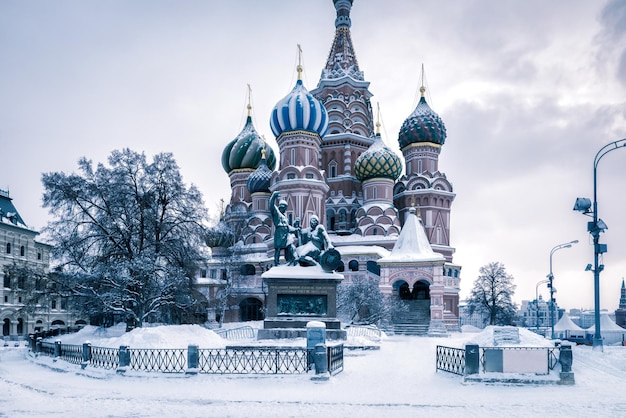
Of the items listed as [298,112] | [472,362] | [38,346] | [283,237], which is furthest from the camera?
[298,112]

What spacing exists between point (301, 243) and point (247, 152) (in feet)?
117

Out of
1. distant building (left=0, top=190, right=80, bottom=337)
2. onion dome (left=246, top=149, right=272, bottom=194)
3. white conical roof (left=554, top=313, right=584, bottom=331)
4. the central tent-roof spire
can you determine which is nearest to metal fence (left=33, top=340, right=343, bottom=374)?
distant building (left=0, top=190, right=80, bottom=337)

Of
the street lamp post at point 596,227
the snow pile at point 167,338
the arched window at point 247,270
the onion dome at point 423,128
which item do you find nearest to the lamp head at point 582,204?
the street lamp post at point 596,227

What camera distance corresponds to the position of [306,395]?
12039 millimetres

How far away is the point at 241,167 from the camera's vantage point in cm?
5753

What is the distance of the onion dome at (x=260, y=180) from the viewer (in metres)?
53.7

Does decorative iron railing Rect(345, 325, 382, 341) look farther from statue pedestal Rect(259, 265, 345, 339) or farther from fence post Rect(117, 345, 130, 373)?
fence post Rect(117, 345, 130, 373)

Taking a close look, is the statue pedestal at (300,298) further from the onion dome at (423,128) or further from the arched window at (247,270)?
the onion dome at (423,128)

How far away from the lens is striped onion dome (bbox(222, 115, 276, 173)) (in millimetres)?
57156

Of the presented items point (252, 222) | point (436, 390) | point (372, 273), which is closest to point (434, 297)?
point (372, 273)

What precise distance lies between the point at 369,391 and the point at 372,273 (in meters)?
32.0

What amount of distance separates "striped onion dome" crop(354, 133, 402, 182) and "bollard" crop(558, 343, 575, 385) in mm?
36109

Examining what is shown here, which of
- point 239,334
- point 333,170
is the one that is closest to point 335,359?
point 239,334

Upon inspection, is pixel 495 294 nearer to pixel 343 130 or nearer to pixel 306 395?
pixel 343 130
